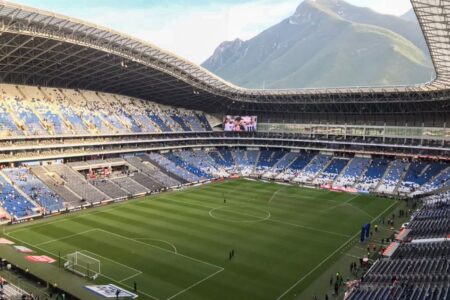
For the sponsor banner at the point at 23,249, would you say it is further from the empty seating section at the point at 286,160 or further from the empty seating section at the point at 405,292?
the empty seating section at the point at 286,160

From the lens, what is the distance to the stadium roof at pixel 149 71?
42.8 m

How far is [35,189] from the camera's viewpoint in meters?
51.0

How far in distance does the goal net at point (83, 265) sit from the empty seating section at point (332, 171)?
1893 inches

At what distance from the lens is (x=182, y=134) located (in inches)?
3282

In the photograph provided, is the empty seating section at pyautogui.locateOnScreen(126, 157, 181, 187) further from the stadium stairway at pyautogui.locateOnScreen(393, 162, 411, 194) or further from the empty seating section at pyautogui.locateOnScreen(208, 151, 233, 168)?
the stadium stairway at pyautogui.locateOnScreen(393, 162, 411, 194)

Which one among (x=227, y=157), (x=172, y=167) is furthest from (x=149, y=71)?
(x=227, y=157)

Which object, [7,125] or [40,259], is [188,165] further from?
[40,259]

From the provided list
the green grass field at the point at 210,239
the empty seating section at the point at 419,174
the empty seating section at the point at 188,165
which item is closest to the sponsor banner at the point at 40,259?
the green grass field at the point at 210,239

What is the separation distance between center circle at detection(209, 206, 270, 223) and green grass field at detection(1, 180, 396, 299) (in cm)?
12

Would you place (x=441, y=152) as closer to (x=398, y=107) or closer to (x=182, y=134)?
(x=398, y=107)

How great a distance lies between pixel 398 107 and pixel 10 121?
6675 centimetres

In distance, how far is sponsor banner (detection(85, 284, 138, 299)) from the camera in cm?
2652

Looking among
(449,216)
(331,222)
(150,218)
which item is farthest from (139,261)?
(449,216)

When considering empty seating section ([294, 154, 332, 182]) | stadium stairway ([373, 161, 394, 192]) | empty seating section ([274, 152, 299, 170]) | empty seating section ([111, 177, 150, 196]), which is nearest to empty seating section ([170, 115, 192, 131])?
empty seating section ([274, 152, 299, 170])
